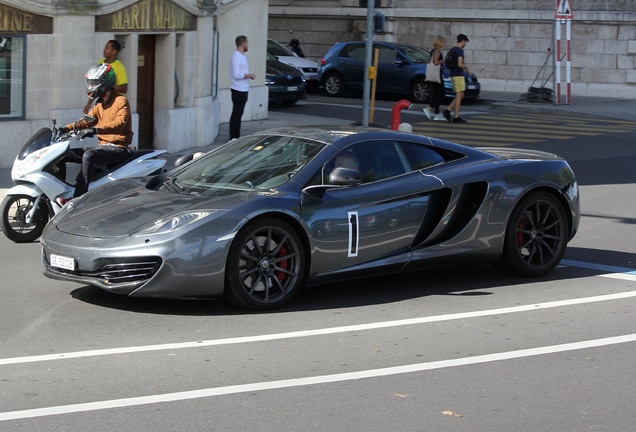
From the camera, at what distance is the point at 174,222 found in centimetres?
795

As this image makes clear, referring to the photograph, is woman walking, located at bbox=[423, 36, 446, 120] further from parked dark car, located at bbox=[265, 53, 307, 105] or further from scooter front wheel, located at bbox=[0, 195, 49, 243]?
scooter front wheel, located at bbox=[0, 195, 49, 243]

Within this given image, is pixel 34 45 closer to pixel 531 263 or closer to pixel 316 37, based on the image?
pixel 531 263

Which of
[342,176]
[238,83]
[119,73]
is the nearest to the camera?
[342,176]

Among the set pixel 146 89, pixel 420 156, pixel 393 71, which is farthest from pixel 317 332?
pixel 393 71

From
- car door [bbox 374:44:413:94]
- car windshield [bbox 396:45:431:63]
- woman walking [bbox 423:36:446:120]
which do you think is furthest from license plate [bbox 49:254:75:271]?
car windshield [bbox 396:45:431:63]

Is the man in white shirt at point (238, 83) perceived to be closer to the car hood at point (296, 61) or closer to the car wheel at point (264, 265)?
the car wheel at point (264, 265)

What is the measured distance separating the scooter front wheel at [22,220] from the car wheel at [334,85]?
2060 centimetres

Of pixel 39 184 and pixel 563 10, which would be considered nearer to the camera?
pixel 39 184

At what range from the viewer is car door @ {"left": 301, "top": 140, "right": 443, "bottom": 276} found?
332 inches

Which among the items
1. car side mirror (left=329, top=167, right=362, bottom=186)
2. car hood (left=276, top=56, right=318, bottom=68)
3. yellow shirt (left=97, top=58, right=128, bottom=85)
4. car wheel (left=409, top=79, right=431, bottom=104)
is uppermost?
car hood (left=276, top=56, right=318, bottom=68)

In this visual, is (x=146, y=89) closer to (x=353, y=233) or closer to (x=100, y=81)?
(x=100, y=81)

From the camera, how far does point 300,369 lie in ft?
22.1

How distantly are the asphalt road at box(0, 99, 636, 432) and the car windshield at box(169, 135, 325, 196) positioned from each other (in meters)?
0.93

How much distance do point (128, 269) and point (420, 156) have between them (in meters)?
2.66
